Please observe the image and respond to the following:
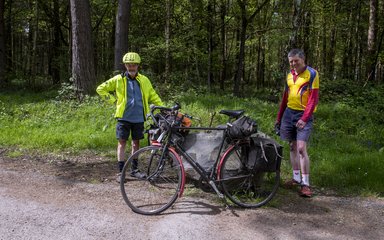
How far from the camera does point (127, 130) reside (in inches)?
237

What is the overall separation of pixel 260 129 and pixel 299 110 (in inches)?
147

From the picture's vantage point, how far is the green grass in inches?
255

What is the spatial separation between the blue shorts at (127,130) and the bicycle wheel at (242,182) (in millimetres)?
1667

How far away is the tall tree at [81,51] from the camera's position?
1190cm

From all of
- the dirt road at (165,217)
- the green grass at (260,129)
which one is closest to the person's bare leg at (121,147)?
the dirt road at (165,217)

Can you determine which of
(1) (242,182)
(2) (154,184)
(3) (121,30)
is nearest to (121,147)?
(2) (154,184)

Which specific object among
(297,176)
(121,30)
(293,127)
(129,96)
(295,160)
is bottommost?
(297,176)

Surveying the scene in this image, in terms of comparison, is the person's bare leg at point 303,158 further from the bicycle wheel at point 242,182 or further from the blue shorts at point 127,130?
the blue shorts at point 127,130

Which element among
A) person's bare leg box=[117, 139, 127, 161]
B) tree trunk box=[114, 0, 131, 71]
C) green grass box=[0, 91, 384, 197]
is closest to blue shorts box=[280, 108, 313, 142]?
green grass box=[0, 91, 384, 197]

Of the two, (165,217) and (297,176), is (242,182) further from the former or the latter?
(165,217)

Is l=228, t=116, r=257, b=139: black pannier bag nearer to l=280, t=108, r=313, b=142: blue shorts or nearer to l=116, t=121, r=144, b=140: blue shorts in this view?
l=280, t=108, r=313, b=142: blue shorts

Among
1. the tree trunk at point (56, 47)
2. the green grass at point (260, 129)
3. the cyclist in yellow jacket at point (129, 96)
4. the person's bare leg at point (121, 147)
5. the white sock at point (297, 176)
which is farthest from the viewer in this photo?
the tree trunk at point (56, 47)

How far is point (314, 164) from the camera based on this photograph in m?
6.98

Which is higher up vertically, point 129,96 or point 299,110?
point 129,96
